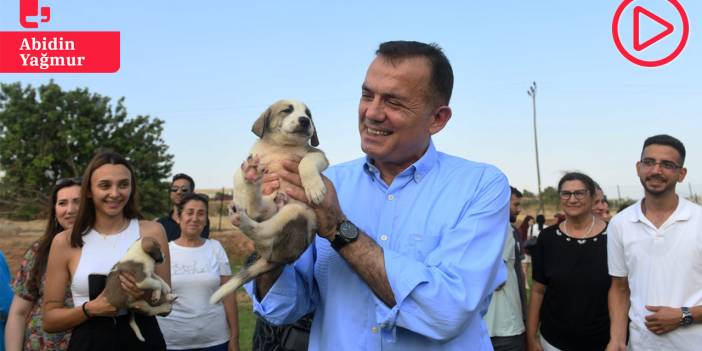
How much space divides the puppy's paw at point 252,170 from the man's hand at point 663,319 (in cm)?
390

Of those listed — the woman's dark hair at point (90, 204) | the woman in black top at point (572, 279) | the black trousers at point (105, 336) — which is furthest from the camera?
the woman in black top at point (572, 279)

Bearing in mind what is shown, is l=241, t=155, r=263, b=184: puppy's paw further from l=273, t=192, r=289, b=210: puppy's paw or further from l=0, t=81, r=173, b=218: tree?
l=0, t=81, r=173, b=218: tree

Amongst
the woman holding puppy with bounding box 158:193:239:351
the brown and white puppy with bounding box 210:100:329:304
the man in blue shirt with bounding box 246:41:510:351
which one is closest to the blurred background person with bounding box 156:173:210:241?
the woman holding puppy with bounding box 158:193:239:351

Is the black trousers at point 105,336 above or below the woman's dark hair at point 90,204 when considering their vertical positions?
below

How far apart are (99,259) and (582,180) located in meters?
5.03

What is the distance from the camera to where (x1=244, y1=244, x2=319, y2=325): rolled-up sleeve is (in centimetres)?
278

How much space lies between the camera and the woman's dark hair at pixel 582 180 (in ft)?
22.3

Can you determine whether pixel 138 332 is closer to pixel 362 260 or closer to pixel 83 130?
pixel 362 260

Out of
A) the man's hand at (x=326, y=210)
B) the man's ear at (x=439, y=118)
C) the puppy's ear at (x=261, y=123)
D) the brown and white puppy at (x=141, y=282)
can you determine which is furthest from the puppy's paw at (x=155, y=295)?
the man's ear at (x=439, y=118)

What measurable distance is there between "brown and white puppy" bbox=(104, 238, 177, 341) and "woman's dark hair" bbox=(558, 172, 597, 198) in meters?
4.56

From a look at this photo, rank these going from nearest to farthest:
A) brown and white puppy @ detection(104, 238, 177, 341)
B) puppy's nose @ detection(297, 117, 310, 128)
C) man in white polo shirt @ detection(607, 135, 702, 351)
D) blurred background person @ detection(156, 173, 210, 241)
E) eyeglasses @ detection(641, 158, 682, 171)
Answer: puppy's nose @ detection(297, 117, 310, 128), brown and white puppy @ detection(104, 238, 177, 341), man in white polo shirt @ detection(607, 135, 702, 351), eyeglasses @ detection(641, 158, 682, 171), blurred background person @ detection(156, 173, 210, 241)

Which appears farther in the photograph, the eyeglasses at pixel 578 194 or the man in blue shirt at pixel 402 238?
the eyeglasses at pixel 578 194

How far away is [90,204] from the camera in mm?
4969

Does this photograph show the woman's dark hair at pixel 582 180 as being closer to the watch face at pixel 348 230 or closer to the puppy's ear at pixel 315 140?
the puppy's ear at pixel 315 140
